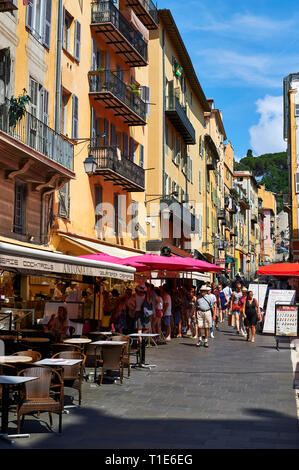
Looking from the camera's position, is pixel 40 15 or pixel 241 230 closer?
pixel 40 15

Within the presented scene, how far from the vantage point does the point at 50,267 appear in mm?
10664

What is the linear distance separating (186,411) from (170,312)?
474 inches

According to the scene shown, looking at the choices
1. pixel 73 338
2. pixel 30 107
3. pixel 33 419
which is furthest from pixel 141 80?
pixel 33 419

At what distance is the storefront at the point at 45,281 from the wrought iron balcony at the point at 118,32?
987 cm

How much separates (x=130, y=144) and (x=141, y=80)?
14.1ft

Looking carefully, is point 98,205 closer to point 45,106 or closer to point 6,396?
point 45,106

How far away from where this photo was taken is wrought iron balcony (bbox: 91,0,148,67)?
81.5 ft

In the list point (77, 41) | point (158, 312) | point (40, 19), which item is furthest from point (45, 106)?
point (158, 312)

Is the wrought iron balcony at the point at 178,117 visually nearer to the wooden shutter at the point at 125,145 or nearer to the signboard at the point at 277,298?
the wooden shutter at the point at 125,145

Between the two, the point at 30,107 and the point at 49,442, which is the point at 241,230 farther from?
the point at 49,442

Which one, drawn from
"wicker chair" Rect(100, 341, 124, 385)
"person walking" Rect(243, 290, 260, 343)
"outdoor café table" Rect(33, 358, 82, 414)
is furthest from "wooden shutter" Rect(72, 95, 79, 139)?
"outdoor café table" Rect(33, 358, 82, 414)

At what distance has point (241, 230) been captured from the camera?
276 feet

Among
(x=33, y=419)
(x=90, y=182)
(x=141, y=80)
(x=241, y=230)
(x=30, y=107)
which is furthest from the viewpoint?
(x=241, y=230)

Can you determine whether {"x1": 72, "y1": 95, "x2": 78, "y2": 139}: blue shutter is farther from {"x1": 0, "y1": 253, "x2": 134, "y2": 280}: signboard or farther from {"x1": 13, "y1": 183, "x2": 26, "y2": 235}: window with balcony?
{"x1": 0, "y1": 253, "x2": 134, "y2": 280}: signboard
